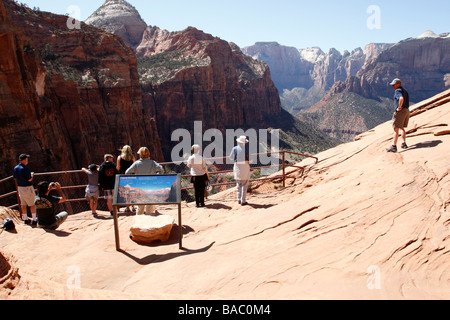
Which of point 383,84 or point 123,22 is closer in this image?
point 123,22

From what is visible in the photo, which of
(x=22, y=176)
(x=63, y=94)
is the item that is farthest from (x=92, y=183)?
(x=63, y=94)

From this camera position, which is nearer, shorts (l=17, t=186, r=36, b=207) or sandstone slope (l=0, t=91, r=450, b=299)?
sandstone slope (l=0, t=91, r=450, b=299)

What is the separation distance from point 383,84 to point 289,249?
154520 mm

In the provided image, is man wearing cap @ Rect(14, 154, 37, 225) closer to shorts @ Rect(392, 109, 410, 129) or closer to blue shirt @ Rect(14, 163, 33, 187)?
blue shirt @ Rect(14, 163, 33, 187)

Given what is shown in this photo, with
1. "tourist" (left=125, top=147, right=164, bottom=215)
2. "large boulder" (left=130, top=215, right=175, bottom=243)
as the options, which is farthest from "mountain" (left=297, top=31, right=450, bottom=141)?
"large boulder" (left=130, top=215, right=175, bottom=243)

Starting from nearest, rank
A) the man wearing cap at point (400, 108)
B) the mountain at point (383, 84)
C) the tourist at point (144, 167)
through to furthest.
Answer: the tourist at point (144, 167), the man wearing cap at point (400, 108), the mountain at point (383, 84)

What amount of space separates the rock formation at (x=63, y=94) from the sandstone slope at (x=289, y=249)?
12.1m

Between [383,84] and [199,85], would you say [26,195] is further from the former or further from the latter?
[383,84]

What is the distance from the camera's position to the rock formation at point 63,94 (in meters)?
17.0

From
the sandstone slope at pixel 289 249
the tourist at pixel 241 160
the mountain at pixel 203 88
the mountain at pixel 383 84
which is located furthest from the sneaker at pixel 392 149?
the mountain at pixel 383 84

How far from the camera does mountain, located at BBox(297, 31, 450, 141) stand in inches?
4786

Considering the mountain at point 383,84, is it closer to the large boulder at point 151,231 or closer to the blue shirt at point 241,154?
the blue shirt at point 241,154

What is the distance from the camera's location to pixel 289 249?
16.8 feet

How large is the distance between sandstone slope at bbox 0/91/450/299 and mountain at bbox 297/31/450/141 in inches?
4536
